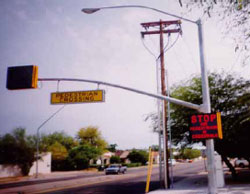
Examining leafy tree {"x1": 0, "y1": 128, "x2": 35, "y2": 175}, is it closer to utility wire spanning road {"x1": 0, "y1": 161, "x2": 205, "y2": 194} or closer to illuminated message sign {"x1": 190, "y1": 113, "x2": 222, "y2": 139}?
utility wire spanning road {"x1": 0, "y1": 161, "x2": 205, "y2": 194}

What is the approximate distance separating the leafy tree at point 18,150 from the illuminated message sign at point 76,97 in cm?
3210

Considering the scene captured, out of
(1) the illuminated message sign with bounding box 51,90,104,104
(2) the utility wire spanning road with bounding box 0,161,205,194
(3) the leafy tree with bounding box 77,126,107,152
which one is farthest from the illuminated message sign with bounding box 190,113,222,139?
(3) the leafy tree with bounding box 77,126,107,152

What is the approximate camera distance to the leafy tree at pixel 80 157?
187 feet

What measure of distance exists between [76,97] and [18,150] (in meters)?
33.4

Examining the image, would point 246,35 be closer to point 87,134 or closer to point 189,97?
point 189,97

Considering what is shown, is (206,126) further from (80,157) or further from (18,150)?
(80,157)

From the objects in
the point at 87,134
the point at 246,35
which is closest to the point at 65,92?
the point at 246,35

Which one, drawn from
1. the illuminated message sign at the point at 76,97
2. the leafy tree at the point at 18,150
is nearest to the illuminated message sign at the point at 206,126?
the illuminated message sign at the point at 76,97

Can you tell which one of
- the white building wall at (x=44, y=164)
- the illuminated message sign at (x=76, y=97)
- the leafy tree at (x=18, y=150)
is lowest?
the white building wall at (x=44, y=164)

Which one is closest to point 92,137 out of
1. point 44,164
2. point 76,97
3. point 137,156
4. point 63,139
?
point 63,139

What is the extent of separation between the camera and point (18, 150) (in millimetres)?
40000

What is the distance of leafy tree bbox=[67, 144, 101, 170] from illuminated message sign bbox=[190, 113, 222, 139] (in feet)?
165

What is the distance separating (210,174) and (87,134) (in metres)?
71.1

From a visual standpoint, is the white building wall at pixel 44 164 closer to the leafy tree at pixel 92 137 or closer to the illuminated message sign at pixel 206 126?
the leafy tree at pixel 92 137
